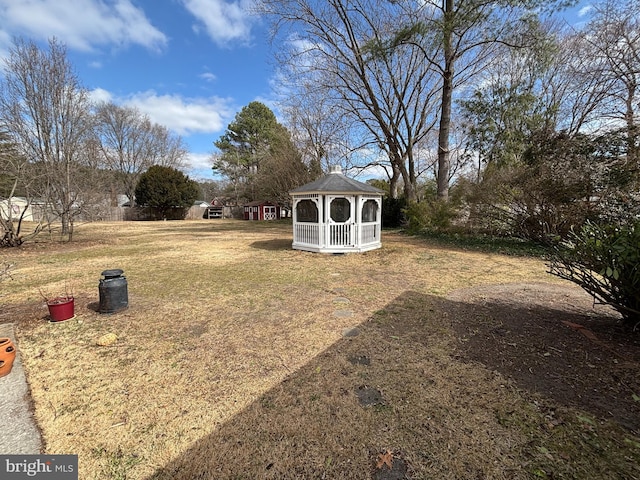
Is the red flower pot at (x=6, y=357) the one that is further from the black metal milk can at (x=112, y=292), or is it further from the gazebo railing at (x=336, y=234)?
the gazebo railing at (x=336, y=234)

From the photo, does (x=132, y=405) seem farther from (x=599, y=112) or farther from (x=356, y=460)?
(x=599, y=112)

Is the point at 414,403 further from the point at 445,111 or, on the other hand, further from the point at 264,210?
the point at 264,210

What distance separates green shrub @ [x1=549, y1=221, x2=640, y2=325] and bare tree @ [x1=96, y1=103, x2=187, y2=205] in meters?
36.2

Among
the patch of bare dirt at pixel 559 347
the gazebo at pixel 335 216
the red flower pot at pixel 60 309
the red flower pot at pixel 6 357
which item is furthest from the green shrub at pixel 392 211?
the red flower pot at pixel 6 357

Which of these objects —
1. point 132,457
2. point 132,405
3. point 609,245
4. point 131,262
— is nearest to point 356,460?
point 132,457

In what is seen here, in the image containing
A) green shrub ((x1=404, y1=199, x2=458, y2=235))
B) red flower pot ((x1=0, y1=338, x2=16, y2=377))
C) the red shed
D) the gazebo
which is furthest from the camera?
the red shed

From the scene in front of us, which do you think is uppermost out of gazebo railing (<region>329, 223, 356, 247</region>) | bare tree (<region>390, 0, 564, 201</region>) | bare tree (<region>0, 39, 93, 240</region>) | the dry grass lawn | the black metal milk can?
bare tree (<region>390, 0, 564, 201</region>)

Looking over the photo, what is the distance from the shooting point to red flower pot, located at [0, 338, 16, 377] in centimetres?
244

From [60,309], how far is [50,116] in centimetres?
1099

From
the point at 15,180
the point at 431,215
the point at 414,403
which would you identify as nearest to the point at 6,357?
the point at 414,403

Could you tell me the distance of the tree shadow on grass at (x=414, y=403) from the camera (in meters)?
1.61

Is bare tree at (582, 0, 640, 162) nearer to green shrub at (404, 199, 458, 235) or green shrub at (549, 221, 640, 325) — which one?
green shrub at (404, 199, 458, 235)

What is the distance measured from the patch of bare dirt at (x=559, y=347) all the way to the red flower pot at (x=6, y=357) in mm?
4286

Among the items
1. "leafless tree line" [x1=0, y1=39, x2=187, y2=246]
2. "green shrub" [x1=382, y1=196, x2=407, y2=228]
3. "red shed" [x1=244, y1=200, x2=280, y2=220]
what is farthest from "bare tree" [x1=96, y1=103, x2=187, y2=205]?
"green shrub" [x1=382, y1=196, x2=407, y2=228]
